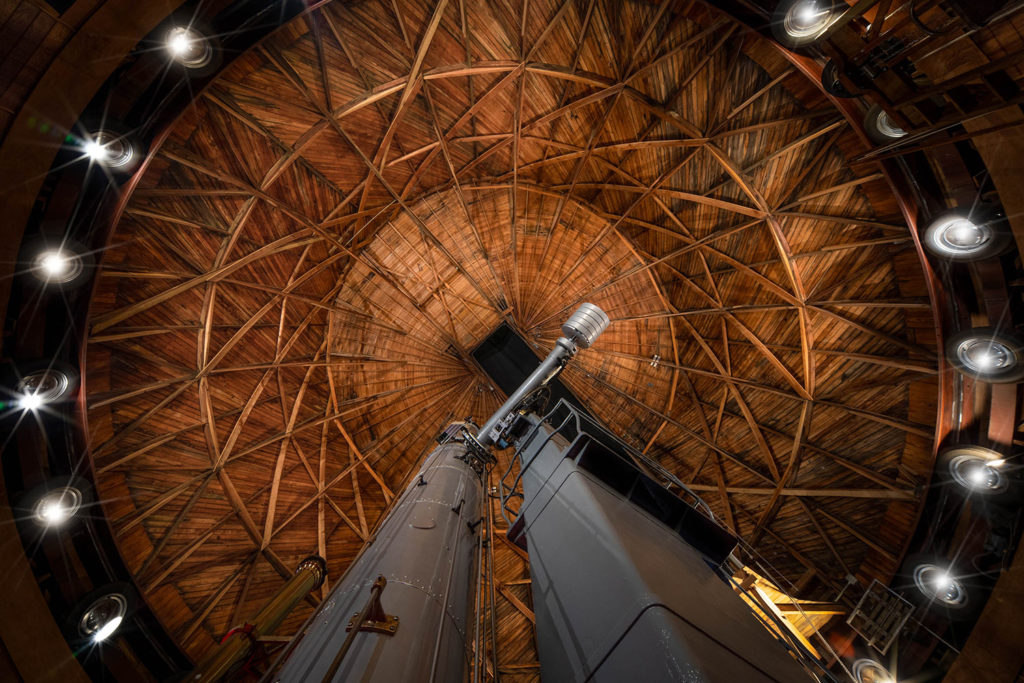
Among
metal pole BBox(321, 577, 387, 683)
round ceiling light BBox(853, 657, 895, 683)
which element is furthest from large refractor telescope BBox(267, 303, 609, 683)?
round ceiling light BBox(853, 657, 895, 683)

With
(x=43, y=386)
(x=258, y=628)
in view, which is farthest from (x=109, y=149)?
(x=258, y=628)

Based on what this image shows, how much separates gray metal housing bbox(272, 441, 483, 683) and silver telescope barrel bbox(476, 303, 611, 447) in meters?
3.20

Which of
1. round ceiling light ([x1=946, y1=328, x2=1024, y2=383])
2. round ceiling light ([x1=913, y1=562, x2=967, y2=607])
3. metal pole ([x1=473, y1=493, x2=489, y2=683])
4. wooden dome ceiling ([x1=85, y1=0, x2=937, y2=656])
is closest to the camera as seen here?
metal pole ([x1=473, y1=493, x2=489, y2=683])

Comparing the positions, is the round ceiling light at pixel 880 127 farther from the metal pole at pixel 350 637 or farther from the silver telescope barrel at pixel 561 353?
the metal pole at pixel 350 637

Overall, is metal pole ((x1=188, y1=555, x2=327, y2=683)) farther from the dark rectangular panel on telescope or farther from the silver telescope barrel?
the dark rectangular panel on telescope

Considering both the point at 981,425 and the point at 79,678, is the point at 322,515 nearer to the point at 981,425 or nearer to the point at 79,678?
the point at 79,678

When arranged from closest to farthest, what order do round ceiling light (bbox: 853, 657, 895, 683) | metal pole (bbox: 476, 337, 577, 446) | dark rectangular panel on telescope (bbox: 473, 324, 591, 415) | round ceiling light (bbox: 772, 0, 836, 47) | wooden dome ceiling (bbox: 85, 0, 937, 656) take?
round ceiling light (bbox: 772, 0, 836, 47) → round ceiling light (bbox: 853, 657, 895, 683) → metal pole (bbox: 476, 337, 577, 446) → wooden dome ceiling (bbox: 85, 0, 937, 656) → dark rectangular panel on telescope (bbox: 473, 324, 591, 415)

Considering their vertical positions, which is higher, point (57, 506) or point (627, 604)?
point (627, 604)

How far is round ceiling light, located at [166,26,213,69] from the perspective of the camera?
5.82 metres

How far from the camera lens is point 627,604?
2.76m

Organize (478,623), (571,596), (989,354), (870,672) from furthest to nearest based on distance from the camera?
(870,672), (989,354), (478,623), (571,596)

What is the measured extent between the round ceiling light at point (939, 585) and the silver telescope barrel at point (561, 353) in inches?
302

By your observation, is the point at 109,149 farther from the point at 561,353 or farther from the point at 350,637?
the point at 561,353

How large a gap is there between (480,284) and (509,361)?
127 inches
